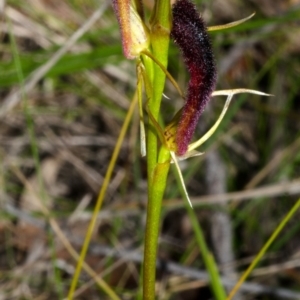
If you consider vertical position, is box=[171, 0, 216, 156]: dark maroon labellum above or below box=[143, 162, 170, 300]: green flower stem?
above

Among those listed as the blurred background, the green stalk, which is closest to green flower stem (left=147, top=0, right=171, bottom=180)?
the green stalk

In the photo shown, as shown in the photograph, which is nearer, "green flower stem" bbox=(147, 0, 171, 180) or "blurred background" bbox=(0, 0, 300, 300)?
"green flower stem" bbox=(147, 0, 171, 180)

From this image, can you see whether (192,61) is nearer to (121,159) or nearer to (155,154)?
(155,154)

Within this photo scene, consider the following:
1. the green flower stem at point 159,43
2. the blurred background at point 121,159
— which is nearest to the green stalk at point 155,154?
the green flower stem at point 159,43

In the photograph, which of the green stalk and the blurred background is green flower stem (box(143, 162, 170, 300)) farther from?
the blurred background

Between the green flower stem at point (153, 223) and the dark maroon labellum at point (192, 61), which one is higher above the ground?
the dark maroon labellum at point (192, 61)

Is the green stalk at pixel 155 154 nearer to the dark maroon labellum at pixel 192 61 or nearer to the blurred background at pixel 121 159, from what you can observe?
the dark maroon labellum at pixel 192 61

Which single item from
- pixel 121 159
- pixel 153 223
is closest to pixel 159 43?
pixel 153 223
